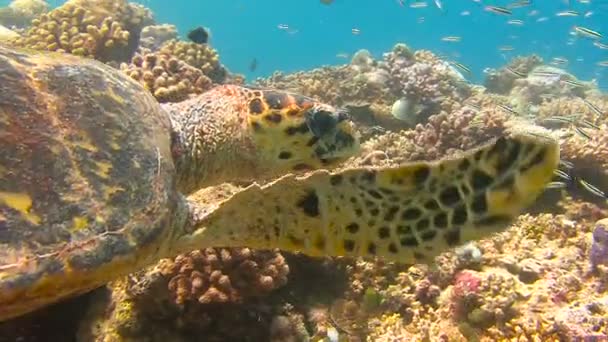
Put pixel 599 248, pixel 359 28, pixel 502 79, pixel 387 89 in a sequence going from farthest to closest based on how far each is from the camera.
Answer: pixel 359 28 → pixel 502 79 → pixel 387 89 → pixel 599 248

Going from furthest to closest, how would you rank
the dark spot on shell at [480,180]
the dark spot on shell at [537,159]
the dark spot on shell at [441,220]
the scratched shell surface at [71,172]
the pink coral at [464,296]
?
the pink coral at [464,296] < the dark spot on shell at [441,220] < the dark spot on shell at [480,180] < the dark spot on shell at [537,159] < the scratched shell surface at [71,172]

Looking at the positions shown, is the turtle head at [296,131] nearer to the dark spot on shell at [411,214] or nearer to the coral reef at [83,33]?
the dark spot on shell at [411,214]

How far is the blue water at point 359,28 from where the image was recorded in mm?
73312

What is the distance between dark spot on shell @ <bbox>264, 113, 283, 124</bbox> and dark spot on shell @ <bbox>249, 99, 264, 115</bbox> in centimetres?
6

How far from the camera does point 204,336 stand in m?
2.94

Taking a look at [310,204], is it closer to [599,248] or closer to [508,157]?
[508,157]

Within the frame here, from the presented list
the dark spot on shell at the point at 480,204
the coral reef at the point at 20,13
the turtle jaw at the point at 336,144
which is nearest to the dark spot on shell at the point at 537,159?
the dark spot on shell at the point at 480,204

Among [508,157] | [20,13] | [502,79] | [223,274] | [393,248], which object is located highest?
[20,13]

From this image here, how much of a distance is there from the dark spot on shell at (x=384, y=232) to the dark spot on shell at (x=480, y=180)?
478 mm

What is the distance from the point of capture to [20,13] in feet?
42.0

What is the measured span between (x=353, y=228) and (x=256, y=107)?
3.83ft

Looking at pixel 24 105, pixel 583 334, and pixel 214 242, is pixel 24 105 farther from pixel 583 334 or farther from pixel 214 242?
pixel 583 334

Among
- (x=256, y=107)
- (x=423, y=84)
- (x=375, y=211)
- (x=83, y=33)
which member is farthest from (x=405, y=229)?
(x=423, y=84)

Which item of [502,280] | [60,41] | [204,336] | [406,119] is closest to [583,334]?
[502,280]
